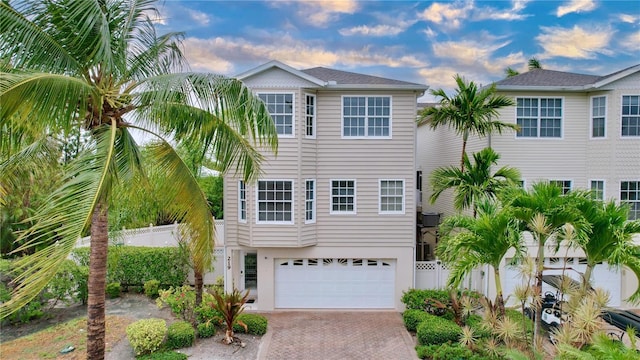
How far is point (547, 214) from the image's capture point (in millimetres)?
6453

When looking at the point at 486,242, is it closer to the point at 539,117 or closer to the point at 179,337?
the point at 179,337

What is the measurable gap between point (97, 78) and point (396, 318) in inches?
432

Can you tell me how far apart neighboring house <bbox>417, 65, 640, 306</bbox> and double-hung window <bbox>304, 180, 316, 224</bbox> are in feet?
21.9

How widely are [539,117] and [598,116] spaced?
207 centimetres

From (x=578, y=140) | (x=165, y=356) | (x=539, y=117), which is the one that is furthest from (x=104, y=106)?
(x=578, y=140)

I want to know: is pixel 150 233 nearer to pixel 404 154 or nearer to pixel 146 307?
pixel 146 307

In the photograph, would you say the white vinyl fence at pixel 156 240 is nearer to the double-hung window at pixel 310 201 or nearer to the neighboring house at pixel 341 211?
the neighboring house at pixel 341 211

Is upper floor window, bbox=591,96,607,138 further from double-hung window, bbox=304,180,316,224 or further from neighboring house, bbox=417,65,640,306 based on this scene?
double-hung window, bbox=304,180,316,224

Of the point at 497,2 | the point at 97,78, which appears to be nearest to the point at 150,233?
the point at 97,78

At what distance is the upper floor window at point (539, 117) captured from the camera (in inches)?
520

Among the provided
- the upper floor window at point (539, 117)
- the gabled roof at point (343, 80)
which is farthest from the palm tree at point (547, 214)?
the upper floor window at point (539, 117)

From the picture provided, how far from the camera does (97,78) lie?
6395 millimetres

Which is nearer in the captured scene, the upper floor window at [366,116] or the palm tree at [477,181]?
the palm tree at [477,181]

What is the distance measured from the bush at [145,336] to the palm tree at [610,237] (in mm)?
9412
